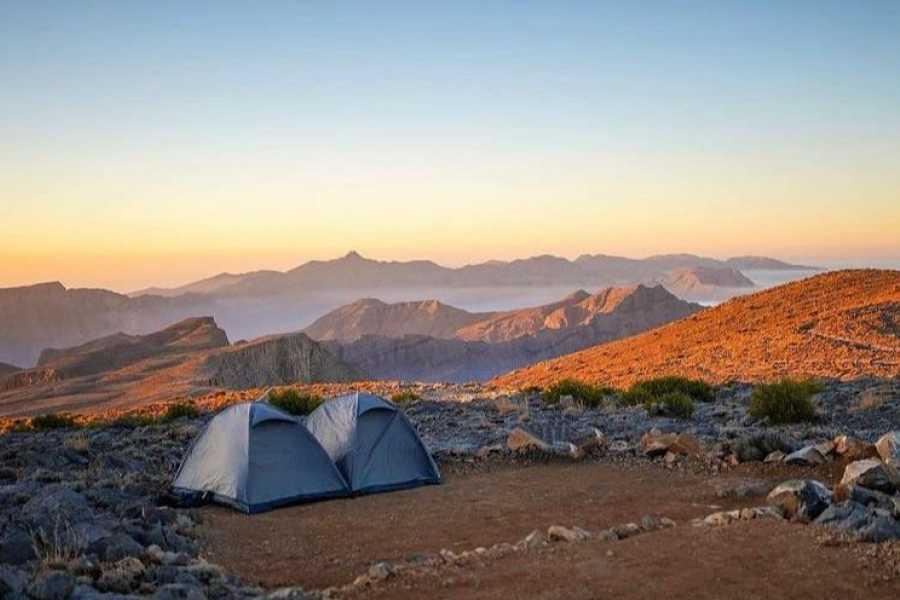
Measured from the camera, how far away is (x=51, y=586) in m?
7.08

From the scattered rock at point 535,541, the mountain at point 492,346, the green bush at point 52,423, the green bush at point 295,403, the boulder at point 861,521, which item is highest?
the boulder at point 861,521

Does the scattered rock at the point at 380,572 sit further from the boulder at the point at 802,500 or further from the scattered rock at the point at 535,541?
the boulder at the point at 802,500

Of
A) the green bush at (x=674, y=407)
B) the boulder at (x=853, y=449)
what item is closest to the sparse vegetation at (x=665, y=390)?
the green bush at (x=674, y=407)

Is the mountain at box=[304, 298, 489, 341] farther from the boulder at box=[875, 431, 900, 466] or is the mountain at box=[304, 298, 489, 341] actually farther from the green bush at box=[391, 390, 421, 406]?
the boulder at box=[875, 431, 900, 466]

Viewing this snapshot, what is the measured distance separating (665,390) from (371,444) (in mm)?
11680

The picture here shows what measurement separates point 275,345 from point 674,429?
66.3m

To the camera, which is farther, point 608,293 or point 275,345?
point 608,293

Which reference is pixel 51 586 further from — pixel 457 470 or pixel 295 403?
pixel 295 403

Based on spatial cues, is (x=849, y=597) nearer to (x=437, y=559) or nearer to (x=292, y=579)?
(x=437, y=559)

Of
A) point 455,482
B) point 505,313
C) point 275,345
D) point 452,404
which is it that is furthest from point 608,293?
point 455,482

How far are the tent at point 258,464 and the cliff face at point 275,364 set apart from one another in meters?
Answer: 59.1

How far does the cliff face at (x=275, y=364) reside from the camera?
74.4 metres

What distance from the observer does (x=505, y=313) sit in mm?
169625

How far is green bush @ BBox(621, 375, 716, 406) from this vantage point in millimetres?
22894
